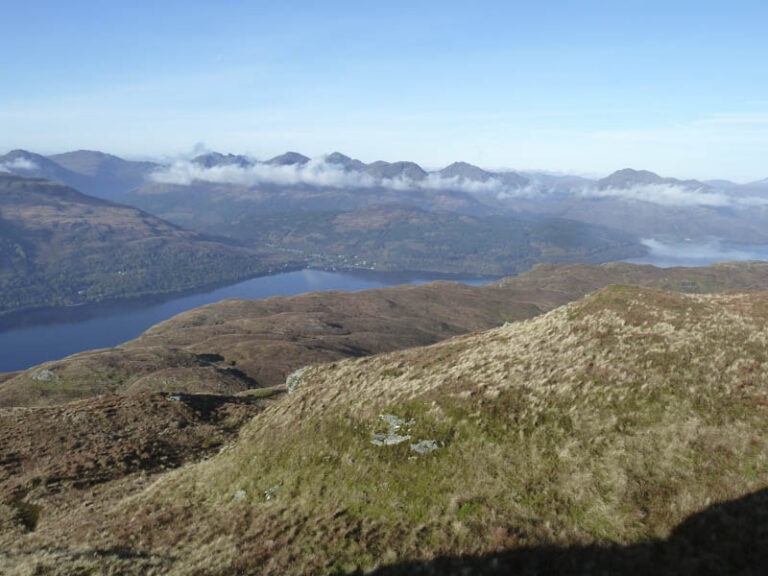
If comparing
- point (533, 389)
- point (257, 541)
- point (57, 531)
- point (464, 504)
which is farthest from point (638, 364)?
point (57, 531)

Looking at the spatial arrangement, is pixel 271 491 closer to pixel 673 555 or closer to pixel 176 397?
pixel 673 555

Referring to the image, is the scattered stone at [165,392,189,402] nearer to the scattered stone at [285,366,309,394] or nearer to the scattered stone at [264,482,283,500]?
the scattered stone at [285,366,309,394]

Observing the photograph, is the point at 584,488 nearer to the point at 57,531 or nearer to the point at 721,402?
the point at 721,402

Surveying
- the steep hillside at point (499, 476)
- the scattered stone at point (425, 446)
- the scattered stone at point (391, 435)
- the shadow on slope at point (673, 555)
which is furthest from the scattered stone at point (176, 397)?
the shadow on slope at point (673, 555)

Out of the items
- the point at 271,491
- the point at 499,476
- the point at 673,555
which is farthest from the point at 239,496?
the point at 673,555

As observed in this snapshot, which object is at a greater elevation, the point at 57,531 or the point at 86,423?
the point at 57,531

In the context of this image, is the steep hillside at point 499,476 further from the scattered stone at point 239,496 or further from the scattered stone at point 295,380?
the scattered stone at point 295,380

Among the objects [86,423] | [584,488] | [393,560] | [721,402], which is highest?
[721,402]
